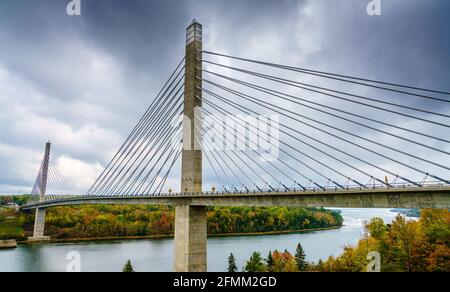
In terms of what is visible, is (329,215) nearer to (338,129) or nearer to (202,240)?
(202,240)

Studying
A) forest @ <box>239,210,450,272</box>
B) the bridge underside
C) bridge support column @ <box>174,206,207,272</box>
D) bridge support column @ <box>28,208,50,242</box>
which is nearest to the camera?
the bridge underside

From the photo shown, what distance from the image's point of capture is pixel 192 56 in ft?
85.0

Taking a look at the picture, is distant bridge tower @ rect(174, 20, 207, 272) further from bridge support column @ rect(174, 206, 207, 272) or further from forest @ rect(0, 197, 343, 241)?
forest @ rect(0, 197, 343, 241)

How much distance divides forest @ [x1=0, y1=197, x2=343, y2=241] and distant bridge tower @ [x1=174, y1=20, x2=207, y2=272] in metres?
47.2

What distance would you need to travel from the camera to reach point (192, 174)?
24312 millimetres

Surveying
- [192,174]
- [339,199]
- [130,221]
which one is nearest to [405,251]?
[339,199]

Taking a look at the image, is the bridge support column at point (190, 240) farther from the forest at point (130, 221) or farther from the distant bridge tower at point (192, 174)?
the forest at point (130, 221)

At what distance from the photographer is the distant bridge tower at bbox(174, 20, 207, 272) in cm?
→ 2328

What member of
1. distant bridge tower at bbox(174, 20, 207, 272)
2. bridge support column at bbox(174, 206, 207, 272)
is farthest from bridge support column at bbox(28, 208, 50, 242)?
bridge support column at bbox(174, 206, 207, 272)

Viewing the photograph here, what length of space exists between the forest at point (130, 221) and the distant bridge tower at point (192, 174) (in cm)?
4715

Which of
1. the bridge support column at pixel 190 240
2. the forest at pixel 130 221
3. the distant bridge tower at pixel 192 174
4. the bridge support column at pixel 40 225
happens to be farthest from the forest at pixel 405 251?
the bridge support column at pixel 40 225

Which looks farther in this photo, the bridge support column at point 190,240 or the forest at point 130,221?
the forest at point 130,221

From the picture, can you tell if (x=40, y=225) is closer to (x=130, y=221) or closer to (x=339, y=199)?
(x=130, y=221)

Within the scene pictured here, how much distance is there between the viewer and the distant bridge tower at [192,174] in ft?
76.4
